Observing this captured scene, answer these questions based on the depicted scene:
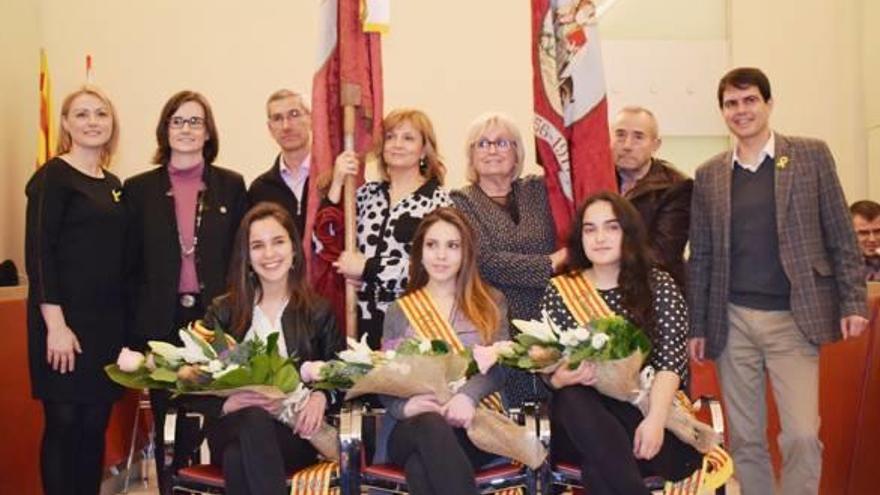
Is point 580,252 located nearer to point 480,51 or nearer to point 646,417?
point 646,417

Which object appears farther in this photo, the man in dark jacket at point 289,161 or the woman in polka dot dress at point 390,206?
the man in dark jacket at point 289,161

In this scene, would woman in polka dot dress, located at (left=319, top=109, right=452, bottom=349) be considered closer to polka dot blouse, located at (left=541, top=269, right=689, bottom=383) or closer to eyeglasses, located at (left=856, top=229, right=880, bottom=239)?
polka dot blouse, located at (left=541, top=269, right=689, bottom=383)

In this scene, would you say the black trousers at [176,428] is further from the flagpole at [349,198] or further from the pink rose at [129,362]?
the flagpole at [349,198]

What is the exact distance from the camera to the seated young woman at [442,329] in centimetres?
310

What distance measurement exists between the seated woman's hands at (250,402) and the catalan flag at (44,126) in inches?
111

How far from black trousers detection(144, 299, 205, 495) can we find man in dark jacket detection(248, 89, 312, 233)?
0.60 meters

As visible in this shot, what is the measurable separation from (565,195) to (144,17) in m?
4.31

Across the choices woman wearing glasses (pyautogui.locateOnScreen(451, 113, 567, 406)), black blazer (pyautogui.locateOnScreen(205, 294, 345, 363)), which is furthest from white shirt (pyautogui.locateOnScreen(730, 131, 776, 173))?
black blazer (pyautogui.locateOnScreen(205, 294, 345, 363))

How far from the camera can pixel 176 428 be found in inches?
129

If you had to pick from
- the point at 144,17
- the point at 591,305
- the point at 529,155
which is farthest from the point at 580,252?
the point at 144,17

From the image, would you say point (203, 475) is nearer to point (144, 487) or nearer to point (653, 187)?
point (653, 187)

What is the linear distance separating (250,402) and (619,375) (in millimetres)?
1095

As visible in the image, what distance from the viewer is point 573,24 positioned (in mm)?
3891

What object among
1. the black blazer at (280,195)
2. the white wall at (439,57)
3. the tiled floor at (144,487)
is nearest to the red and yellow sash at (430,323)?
the black blazer at (280,195)
